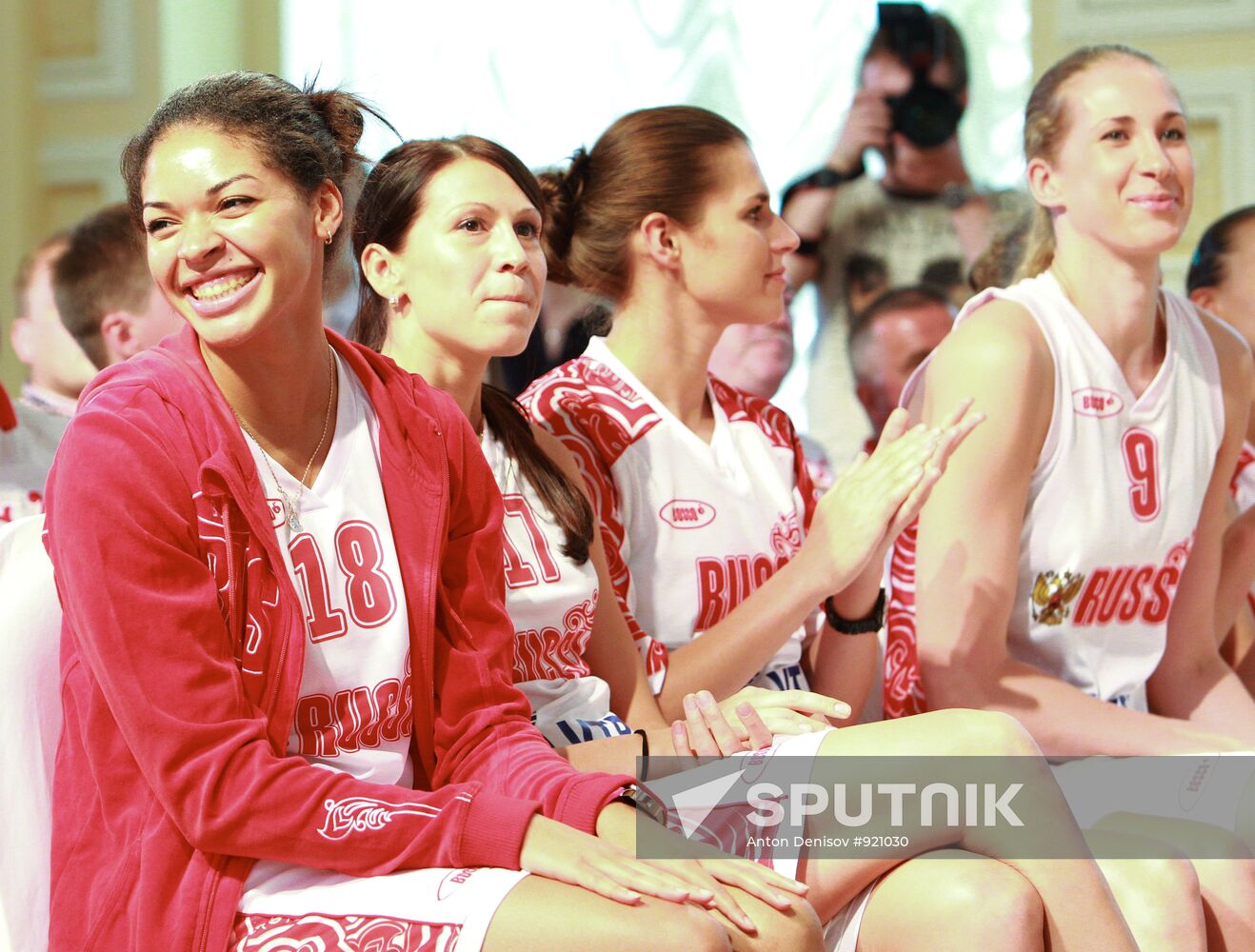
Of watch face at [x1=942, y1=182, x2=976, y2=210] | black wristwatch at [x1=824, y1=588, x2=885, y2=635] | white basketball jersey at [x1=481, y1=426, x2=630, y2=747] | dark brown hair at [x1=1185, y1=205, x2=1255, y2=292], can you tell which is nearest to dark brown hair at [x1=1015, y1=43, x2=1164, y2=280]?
black wristwatch at [x1=824, y1=588, x2=885, y2=635]

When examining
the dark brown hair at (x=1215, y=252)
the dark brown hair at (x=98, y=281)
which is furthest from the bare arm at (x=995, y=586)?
the dark brown hair at (x=98, y=281)

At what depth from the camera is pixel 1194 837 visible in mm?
1521

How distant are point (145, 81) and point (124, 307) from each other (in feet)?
4.47

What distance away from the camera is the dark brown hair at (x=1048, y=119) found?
185 cm

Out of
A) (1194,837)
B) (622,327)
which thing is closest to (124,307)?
(622,327)

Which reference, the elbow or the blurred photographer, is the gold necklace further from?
the blurred photographer

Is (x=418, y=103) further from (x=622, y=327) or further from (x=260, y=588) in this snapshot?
(x=260, y=588)

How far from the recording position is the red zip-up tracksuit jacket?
3.47ft

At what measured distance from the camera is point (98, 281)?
263 cm

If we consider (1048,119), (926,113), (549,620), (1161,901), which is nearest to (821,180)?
(926,113)

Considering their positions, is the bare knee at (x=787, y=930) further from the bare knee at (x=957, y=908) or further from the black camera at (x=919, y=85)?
the black camera at (x=919, y=85)

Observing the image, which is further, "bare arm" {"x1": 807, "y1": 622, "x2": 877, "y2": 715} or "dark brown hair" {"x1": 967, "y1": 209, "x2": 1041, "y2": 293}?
"dark brown hair" {"x1": 967, "y1": 209, "x2": 1041, "y2": 293}

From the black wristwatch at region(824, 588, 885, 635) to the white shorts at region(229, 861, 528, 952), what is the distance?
0.78 m

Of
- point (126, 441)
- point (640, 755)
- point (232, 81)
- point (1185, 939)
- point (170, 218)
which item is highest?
point (232, 81)
